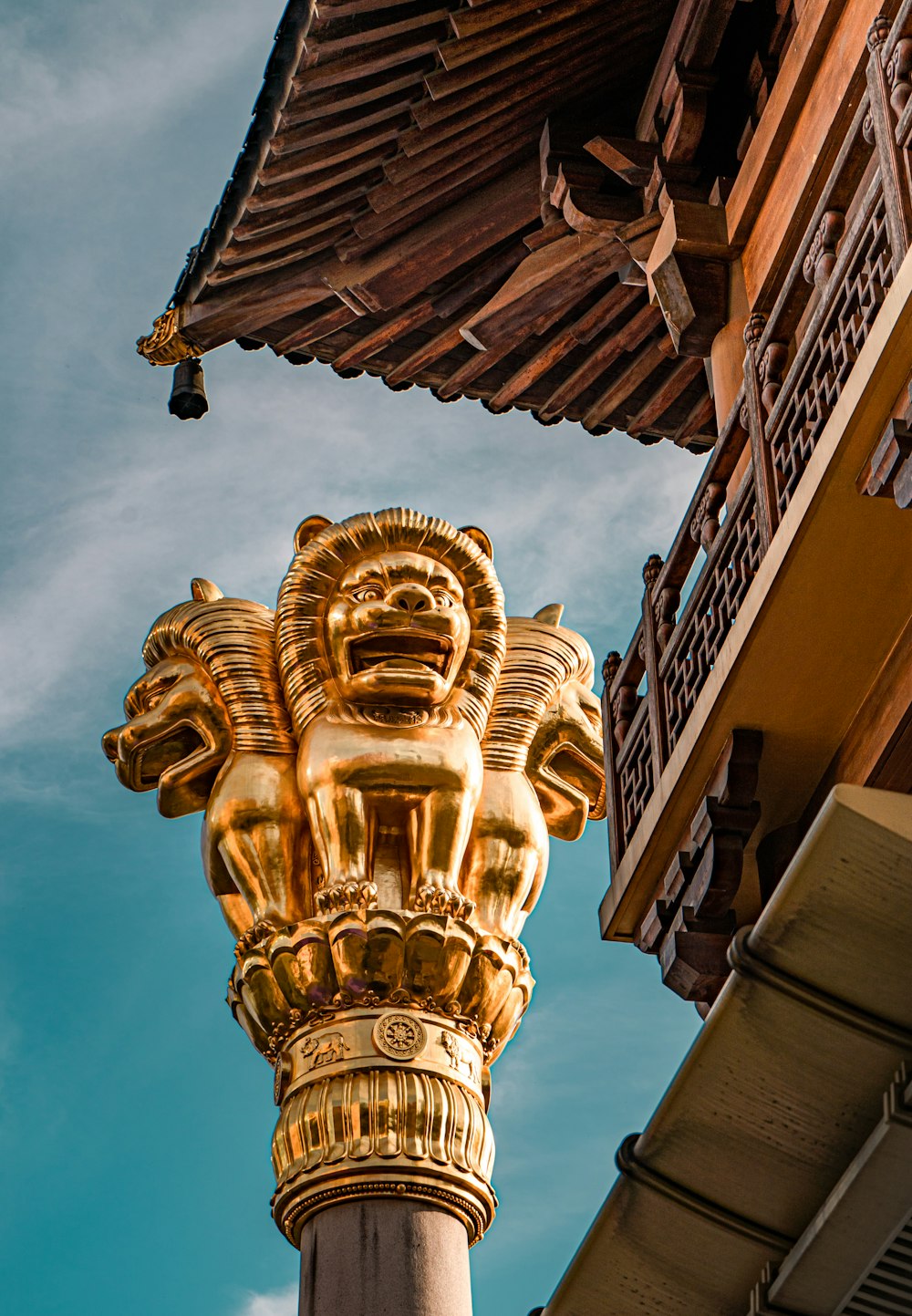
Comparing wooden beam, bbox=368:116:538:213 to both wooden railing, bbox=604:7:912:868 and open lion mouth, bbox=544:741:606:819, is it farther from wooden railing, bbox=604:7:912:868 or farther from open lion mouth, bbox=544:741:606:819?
open lion mouth, bbox=544:741:606:819

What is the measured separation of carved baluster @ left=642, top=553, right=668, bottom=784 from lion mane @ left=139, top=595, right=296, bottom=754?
2.17 meters

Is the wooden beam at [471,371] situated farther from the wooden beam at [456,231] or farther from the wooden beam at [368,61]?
the wooden beam at [368,61]

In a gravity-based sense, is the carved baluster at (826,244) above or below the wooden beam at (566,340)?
below

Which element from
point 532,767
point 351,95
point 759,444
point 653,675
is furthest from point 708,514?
point 351,95

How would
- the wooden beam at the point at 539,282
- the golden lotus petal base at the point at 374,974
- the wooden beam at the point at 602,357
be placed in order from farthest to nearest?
the wooden beam at the point at 602,357
the wooden beam at the point at 539,282
the golden lotus petal base at the point at 374,974

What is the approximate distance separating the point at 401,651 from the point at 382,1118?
2.41 metres

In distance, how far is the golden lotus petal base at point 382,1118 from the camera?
9.14 metres

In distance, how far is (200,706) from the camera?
35.7 ft

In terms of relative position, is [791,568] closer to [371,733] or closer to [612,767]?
[612,767]

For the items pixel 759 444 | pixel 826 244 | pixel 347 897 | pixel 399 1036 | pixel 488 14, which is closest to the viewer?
pixel 826 244

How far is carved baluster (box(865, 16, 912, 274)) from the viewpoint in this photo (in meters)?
6.99

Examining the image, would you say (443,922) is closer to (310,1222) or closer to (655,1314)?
(310,1222)

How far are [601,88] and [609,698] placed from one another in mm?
3493

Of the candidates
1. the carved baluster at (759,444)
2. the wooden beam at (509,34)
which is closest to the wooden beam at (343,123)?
the wooden beam at (509,34)
